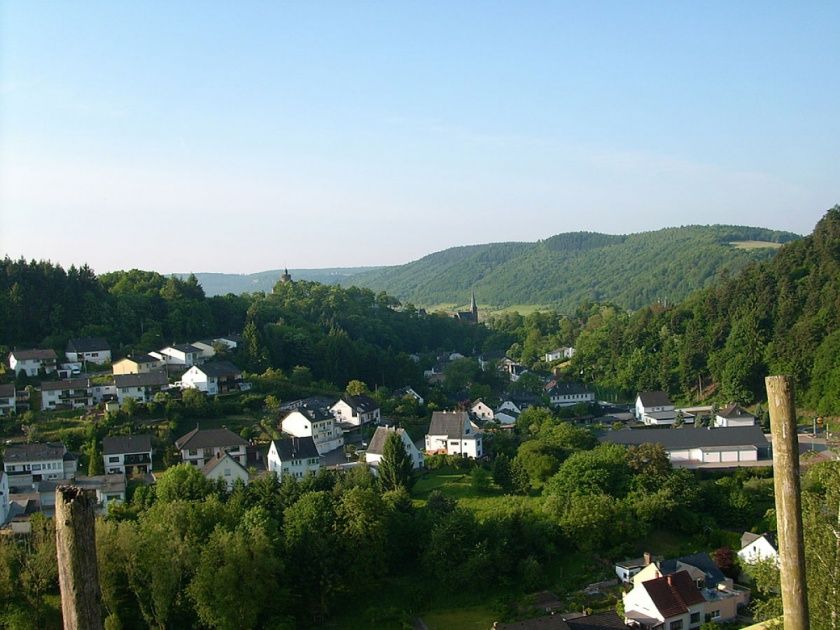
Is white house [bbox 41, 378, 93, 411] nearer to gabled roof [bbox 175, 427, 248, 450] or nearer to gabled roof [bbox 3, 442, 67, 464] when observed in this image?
gabled roof [bbox 3, 442, 67, 464]

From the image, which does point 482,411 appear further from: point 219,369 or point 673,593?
point 673,593

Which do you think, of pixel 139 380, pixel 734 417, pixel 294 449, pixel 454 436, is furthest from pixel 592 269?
pixel 294 449

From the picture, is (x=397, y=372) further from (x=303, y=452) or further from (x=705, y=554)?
(x=705, y=554)

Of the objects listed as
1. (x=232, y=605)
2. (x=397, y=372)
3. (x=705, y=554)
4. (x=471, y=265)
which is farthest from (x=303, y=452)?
(x=471, y=265)

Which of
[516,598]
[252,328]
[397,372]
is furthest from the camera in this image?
[397,372]

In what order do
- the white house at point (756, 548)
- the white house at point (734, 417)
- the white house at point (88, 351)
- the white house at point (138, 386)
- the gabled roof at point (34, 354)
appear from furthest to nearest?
the white house at point (88, 351) → the gabled roof at point (34, 354) → the white house at point (734, 417) → the white house at point (138, 386) → the white house at point (756, 548)

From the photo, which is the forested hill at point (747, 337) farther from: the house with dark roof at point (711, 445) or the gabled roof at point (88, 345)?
the gabled roof at point (88, 345)

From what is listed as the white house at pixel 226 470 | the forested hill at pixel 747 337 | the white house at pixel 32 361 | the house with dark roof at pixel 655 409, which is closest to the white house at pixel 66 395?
the white house at pixel 32 361
